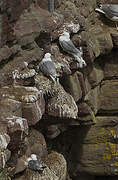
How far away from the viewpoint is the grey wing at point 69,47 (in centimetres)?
471

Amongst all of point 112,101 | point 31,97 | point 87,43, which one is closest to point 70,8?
point 87,43

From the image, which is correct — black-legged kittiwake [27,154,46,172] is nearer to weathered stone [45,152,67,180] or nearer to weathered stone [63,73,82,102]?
weathered stone [45,152,67,180]

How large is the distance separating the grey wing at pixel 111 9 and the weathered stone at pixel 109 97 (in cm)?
95

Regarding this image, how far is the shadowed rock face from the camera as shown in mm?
3619

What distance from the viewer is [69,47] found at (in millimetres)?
4738

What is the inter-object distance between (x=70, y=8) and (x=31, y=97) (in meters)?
2.18

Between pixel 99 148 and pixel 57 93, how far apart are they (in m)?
2.02

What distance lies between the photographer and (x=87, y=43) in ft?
17.0

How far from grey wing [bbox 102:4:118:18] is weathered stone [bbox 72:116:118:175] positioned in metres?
1.45

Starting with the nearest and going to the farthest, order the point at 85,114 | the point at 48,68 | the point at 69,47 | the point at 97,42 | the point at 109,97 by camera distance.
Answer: the point at 48,68 → the point at 69,47 → the point at 85,114 → the point at 97,42 → the point at 109,97

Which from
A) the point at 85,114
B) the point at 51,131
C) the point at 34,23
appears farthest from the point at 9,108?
the point at 85,114

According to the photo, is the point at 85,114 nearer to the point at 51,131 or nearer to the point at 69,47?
the point at 51,131

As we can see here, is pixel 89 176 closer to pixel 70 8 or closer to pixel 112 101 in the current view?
pixel 112 101

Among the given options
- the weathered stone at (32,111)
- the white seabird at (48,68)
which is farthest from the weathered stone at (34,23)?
the weathered stone at (32,111)
